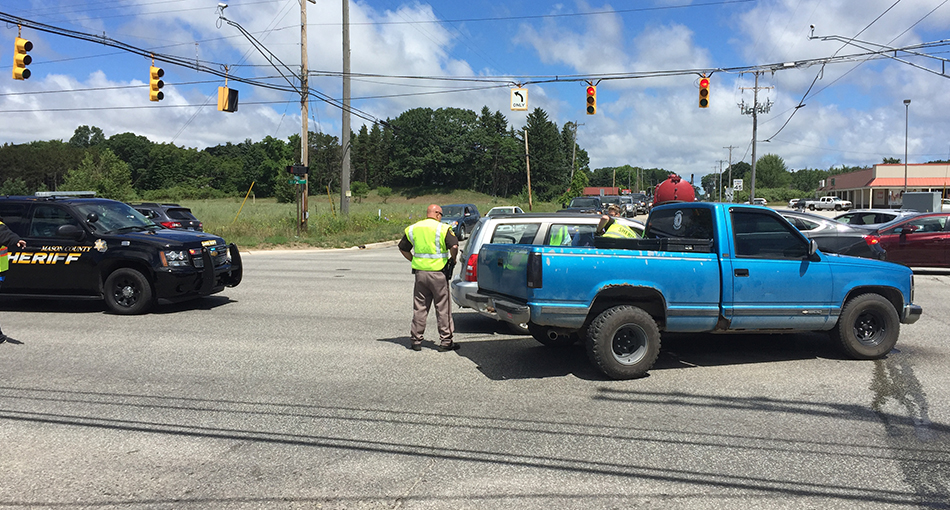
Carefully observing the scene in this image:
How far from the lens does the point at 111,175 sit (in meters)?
85.7

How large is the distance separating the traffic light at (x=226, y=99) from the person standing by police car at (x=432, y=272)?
1623 cm

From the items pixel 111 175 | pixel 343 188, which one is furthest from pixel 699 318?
pixel 111 175

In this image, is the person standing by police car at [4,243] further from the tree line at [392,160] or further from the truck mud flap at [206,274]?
the tree line at [392,160]

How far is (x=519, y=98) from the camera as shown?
24719 millimetres

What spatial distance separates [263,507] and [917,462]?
4.18m

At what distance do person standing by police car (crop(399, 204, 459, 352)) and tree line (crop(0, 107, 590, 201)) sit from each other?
105 metres

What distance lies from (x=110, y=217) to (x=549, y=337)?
7.65 meters

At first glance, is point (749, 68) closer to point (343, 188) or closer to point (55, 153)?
point (343, 188)

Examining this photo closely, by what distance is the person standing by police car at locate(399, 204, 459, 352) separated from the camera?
25.9 ft

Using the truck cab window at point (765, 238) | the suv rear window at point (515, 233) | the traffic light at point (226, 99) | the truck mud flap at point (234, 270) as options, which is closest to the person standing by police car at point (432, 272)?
the suv rear window at point (515, 233)

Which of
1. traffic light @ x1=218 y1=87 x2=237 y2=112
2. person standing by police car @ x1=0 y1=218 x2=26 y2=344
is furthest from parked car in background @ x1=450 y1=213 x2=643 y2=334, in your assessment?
traffic light @ x1=218 y1=87 x2=237 y2=112

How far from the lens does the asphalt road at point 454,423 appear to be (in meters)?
4.08

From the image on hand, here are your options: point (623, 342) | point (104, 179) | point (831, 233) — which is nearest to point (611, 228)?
point (623, 342)

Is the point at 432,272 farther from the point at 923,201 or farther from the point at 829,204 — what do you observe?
the point at 829,204
